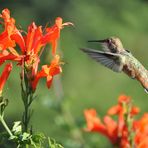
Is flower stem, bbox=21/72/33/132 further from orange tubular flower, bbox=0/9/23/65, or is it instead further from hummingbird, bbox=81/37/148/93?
hummingbird, bbox=81/37/148/93

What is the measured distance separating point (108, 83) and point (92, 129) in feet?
19.9

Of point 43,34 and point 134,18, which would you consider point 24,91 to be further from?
point 134,18

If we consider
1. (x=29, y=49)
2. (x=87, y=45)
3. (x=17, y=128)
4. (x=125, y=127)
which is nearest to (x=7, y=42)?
(x=29, y=49)

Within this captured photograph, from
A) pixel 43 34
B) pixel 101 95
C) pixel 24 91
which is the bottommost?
pixel 101 95

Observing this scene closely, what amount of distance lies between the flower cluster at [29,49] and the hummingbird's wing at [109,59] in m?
0.33

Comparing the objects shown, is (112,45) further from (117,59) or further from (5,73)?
(5,73)

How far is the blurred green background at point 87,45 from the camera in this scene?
33.4 ft

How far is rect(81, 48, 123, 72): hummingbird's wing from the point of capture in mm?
3849

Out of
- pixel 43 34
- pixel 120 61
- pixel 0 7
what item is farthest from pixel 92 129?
pixel 0 7

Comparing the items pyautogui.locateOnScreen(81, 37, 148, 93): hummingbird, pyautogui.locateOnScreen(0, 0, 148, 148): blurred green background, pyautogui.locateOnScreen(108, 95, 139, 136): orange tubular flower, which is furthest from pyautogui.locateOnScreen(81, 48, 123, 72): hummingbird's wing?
pyautogui.locateOnScreen(0, 0, 148, 148): blurred green background

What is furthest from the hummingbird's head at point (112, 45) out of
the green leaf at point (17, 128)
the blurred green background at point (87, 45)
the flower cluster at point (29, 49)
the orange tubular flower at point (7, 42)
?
the blurred green background at point (87, 45)

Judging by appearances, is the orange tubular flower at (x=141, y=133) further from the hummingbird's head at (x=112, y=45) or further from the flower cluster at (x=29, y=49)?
the flower cluster at (x=29, y=49)

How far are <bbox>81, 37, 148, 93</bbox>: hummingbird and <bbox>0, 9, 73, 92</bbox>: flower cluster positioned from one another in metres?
0.25

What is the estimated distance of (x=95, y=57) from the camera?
3848mm
